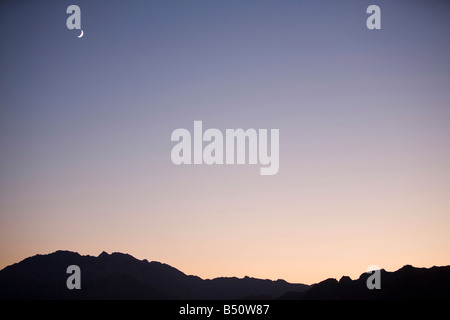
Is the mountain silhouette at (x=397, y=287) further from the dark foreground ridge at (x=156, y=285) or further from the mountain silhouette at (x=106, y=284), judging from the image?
the mountain silhouette at (x=106, y=284)

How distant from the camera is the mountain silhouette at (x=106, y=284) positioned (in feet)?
536

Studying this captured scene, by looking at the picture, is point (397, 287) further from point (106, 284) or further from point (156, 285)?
point (156, 285)

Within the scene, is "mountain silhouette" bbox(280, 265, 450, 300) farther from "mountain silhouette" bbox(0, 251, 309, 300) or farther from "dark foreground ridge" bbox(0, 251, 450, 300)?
"mountain silhouette" bbox(0, 251, 309, 300)

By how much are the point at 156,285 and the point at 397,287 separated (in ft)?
398

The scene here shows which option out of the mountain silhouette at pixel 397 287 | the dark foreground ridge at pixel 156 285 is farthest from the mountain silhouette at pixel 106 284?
the mountain silhouette at pixel 397 287

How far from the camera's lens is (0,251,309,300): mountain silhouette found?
536 ft

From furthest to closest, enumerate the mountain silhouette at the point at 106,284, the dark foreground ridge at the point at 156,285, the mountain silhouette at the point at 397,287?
the mountain silhouette at the point at 106,284 → the dark foreground ridge at the point at 156,285 → the mountain silhouette at the point at 397,287

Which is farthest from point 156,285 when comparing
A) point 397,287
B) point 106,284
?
point 397,287

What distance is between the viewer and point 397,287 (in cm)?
9156

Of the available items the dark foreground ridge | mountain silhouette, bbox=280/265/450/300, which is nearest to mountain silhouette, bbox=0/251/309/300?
the dark foreground ridge
